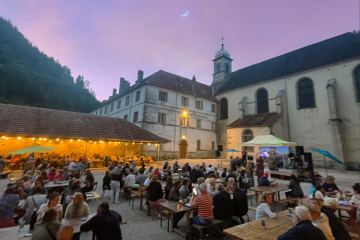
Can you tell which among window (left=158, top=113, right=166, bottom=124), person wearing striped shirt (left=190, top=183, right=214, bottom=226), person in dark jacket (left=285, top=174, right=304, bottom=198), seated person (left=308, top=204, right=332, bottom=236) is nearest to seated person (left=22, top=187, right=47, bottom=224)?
person wearing striped shirt (left=190, top=183, right=214, bottom=226)

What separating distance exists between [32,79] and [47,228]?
58125 mm

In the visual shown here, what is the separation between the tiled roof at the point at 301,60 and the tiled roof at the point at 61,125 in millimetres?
17476

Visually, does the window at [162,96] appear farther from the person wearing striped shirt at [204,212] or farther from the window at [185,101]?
the person wearing striped shirt at [204,212]

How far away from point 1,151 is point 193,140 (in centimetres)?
2015

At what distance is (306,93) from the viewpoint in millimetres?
19516

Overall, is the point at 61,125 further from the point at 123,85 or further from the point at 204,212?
the point at 123,85

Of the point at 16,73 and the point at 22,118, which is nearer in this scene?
the point at 22,118

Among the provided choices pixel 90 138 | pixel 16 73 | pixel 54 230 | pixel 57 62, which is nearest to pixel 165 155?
pixel 90 138

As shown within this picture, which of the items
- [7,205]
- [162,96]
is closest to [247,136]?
[162,96]

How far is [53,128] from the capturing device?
13.7 metres

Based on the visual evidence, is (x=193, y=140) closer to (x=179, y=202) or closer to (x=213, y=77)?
(x=213, y=77)

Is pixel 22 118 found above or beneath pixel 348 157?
above

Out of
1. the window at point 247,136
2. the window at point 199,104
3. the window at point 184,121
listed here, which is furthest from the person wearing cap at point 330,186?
the window at point 199,104

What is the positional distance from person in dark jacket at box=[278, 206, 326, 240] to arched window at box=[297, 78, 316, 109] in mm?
20993
